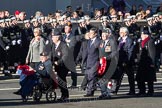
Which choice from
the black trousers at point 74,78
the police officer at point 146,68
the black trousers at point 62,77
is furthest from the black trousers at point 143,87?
the black trousers at point 62,77

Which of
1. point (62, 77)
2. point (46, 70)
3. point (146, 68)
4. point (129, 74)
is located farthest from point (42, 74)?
point (146, 68)

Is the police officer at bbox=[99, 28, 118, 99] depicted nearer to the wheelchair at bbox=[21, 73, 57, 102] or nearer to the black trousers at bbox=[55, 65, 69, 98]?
the black trousers at bbox=[55, 65, 69, 98]

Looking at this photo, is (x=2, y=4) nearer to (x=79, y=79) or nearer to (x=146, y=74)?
(x=79, y=79)

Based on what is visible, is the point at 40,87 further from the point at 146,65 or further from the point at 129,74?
the point at 146,65

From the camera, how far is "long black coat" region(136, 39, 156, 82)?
18750 mm

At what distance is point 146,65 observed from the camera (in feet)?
61.8

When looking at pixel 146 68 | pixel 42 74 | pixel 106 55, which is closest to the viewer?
pixel 42 74

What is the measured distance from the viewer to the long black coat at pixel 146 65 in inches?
738

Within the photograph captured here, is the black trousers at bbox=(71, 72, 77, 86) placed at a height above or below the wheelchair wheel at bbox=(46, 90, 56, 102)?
above

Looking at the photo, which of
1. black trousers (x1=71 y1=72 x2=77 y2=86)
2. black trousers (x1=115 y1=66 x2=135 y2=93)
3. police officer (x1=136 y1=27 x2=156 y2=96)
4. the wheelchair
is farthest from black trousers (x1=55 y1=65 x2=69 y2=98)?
black trousers (x1=71 y1=72 x2=77 y2=86)

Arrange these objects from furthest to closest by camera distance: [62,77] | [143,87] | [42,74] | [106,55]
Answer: [143,87] < [106,55] < [62,77] < [42,74]

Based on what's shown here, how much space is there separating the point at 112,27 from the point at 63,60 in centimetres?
651

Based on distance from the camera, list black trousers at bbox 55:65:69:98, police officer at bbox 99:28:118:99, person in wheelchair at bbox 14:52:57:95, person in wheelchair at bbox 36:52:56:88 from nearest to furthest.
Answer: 1. person in wheelchair at bbox 14:52:57:95
2. person in wheelchair at bbox 36:52:56:88
3. black trousers at bbox 55:65:69:98
4. police officer at bbox 99:28:118:99

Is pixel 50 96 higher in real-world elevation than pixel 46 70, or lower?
lower
